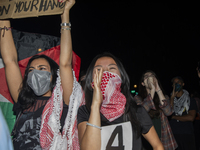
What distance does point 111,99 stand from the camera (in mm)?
1564

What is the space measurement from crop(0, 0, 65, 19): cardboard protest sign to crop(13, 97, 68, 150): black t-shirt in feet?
2.90

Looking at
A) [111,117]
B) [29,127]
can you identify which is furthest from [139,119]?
[29,127]

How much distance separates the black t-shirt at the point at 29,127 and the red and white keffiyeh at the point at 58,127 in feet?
0.25

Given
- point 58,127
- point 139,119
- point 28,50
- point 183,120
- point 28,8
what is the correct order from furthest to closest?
point 183,120 → point 28,50 → point 28,8 → point 58,127 → point 139,119

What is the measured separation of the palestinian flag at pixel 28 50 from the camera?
8.54 ft

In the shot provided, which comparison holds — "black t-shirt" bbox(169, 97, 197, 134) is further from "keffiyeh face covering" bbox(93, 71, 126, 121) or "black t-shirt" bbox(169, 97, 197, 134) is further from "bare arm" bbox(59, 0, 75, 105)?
"bare arm" bbox(59, 0, 75, 105)

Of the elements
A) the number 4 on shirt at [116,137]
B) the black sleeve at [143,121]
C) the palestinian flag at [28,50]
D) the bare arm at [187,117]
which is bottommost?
the bare arm at [187,117]

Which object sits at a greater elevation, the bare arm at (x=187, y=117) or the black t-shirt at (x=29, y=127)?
the black t-shirt at (x=29, y=127)

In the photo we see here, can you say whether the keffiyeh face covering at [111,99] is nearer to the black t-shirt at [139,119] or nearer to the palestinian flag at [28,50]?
the black t-shirt at [139,119]

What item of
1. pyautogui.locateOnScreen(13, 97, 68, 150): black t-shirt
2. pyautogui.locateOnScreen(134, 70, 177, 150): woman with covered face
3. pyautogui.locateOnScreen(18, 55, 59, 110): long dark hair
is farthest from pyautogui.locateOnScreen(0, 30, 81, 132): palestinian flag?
pyautogui.locateOnScreen(134, 70, 177, 150): woman with covered face

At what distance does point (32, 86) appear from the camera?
1.96 m

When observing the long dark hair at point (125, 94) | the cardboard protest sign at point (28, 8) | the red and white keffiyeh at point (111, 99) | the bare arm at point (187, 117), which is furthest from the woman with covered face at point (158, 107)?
the cardboard protest sign at point (28, 8)

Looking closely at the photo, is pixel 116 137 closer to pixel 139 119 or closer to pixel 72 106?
pixel 139 119

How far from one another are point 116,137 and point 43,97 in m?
0.93
